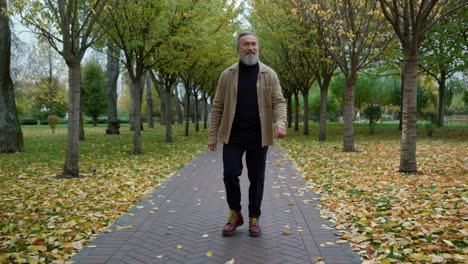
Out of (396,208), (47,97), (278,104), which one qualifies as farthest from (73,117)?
(47,97)

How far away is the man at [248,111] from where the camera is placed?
4082 mm

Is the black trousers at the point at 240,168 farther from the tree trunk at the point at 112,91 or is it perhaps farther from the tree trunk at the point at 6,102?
the tree trunk at the point at 112,91

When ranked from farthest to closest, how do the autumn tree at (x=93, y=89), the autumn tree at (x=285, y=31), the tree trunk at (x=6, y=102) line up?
1. the autumn tree at (x=93, y=89)
2. the autumn tree at (x=285, y=31)
3. the tree trunk at (x=6, y=102)

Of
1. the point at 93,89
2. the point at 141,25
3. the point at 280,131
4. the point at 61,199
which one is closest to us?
the point at 280,131

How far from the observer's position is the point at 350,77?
42.2ft

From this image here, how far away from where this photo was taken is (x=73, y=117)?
799 centimetres

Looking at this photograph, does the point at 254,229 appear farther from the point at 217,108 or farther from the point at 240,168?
the point at 217,108

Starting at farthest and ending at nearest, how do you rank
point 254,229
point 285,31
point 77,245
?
point 285,31, point 254,229, point 77,245

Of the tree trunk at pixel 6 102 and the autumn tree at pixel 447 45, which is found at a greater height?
the autumn tree at pixel 447 45

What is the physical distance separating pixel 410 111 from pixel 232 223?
5368 millimetres

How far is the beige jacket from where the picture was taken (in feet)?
13.4

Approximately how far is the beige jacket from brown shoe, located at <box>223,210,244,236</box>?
0.91 metres

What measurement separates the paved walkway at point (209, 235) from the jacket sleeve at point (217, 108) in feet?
4.10

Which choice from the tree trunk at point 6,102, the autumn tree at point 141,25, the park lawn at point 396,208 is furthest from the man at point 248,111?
the tree trunk at point 6,102
